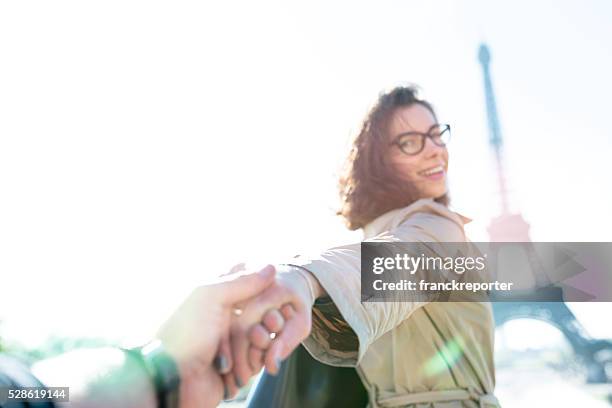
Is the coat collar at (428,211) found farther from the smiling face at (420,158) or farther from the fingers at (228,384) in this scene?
the fingers at (228,384)

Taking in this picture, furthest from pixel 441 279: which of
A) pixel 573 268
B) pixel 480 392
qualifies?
pixel 573 268

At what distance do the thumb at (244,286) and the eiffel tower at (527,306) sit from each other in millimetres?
14423

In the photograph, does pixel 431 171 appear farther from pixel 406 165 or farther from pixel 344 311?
pixel 344 311

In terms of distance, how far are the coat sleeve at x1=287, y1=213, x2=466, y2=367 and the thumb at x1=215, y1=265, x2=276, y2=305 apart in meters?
0.12

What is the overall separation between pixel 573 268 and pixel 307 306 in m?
2.57

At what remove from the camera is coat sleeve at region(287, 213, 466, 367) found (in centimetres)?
102

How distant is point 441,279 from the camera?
1285mm

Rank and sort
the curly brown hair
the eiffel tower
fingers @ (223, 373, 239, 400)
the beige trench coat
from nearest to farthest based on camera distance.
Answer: fingers @ (223, 373, 239, 400)
the beige trench coat
the curly brown hair
the eiffel tower

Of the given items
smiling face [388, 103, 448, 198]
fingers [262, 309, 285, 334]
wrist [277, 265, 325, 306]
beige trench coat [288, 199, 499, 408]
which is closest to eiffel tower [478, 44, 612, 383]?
smiling face [388, 103, 448, 198]

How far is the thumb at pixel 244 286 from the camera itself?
2.93ft

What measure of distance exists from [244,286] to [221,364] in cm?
13

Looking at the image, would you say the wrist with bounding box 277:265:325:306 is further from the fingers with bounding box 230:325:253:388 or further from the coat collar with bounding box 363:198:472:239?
the coat collar with bounding box 363:198:472:239

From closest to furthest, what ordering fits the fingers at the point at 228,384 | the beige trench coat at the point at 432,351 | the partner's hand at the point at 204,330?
1. the partner's hand at the point at 204,330
2. the fingers at the point at 228,384
3. the beige trench coat at the point at 432,351

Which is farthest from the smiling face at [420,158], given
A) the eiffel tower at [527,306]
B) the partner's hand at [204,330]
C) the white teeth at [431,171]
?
the eiffel tower at [527,306]
